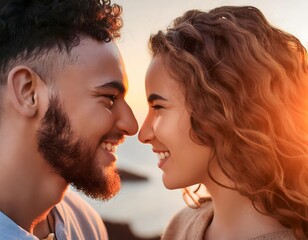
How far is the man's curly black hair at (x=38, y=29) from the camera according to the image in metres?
2.53

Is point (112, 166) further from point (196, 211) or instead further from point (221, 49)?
point (221, 49)

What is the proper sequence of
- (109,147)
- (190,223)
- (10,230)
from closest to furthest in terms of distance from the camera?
(10,230) → (109,147) → (190,223)

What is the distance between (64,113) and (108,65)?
0.29 m

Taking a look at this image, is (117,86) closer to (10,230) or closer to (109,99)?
(109,99)

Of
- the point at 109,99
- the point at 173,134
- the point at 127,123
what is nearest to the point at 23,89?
the point at 109,99

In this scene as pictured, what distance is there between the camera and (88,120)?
8.48ft

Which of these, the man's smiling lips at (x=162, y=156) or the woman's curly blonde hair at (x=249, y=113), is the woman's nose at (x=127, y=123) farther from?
the woman's curly blonde hair at (x=249, y=113)

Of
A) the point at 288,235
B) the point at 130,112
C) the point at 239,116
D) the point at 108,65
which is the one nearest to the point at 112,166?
the point at 130,112

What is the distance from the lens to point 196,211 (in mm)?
2979

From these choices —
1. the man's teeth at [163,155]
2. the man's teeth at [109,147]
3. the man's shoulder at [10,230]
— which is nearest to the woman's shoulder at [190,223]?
the man's teeth at [163,155]

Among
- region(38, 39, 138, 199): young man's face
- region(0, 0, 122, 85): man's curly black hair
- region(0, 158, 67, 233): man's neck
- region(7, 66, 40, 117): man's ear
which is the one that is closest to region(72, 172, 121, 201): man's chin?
region(38, 39, 138, 199): young man's face

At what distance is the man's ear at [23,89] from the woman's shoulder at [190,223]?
3.06 ft

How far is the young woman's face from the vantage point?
252 cm

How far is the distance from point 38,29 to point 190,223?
1179 millimetres
